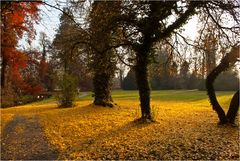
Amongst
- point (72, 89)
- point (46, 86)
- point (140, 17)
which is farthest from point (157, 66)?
point (46, 86)

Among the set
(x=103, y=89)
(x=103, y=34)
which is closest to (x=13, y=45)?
(x=103, y=89)

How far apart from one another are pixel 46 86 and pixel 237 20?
54.1 meters

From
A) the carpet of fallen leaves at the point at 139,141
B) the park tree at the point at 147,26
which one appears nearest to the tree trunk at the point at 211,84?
the carpet of fallen leaves at the point at 139,141

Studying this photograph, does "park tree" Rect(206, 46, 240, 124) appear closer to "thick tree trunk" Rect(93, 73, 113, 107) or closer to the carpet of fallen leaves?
the carpet of fallen leaves

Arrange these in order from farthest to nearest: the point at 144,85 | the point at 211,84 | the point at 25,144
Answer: the point at 144,85 → the point at 211,84 → the point at 25,144

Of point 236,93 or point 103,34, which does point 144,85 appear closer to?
point 103,34

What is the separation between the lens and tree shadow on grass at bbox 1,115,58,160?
434 inches

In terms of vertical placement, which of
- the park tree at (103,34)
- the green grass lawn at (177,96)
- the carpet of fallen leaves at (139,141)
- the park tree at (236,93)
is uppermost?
the park tree at (103,34)

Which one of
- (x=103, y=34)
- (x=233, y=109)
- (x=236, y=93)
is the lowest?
(x=233, y=109)

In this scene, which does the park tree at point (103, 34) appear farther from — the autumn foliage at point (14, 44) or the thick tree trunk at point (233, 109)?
the thick tree trunk at point (233, 109)

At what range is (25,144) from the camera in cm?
1285

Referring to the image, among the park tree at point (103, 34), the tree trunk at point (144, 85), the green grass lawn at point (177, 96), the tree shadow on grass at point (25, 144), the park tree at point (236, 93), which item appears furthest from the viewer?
the green grass lawn at point (177, 96)

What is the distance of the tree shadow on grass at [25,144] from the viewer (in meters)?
11.0

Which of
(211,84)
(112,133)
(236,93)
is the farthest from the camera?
(211,84)
